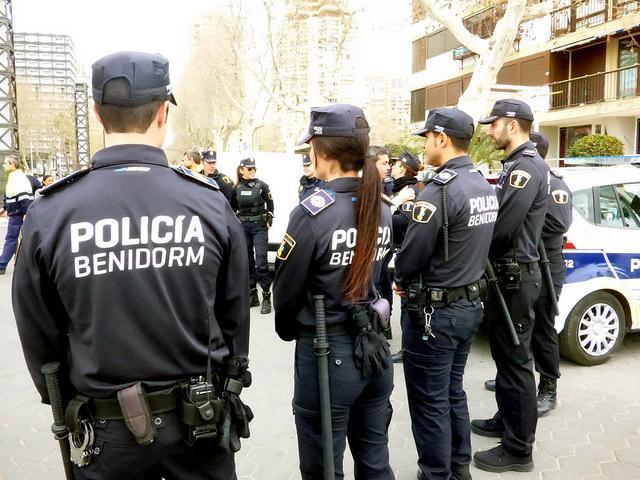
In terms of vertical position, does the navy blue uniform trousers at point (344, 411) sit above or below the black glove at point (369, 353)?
below

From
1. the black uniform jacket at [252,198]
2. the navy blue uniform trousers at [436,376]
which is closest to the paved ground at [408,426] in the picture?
the navy blue uniform trousers at [436,376]

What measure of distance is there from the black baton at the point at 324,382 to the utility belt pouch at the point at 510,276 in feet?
5.53

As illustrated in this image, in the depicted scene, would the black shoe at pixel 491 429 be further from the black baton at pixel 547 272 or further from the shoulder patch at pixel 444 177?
the shoulder patch at pixel 444 177

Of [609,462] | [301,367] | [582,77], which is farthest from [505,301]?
[582,77]

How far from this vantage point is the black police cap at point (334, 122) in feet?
8.13

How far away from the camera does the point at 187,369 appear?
1.93 meters

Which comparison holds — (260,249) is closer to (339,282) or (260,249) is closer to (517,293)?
(517,293)

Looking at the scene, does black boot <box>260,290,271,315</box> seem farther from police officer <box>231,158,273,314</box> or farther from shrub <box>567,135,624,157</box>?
shrub <box>567,135,624,157</box>

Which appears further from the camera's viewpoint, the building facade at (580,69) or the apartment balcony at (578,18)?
the apartment balcony at (578,18)

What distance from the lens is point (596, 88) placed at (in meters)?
23.0

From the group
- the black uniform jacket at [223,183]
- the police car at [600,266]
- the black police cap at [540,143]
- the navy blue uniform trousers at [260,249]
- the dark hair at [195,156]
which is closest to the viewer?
the black police cap at [540,143]

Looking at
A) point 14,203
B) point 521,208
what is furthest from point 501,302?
point 14,203

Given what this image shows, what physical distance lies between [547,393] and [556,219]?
4.32ft

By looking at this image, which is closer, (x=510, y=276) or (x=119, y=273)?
(x=119, y=273)
